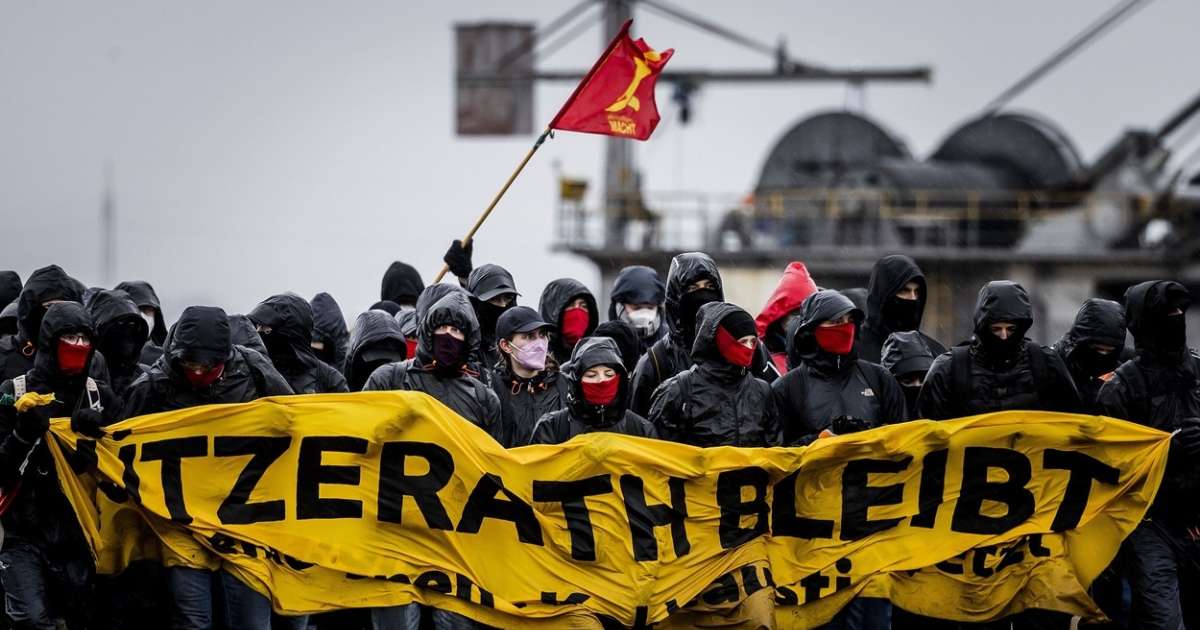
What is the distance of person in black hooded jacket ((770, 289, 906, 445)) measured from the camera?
9805 mm

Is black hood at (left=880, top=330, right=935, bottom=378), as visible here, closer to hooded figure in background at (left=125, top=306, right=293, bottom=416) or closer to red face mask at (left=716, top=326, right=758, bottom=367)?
red face mask at (left=716, top=326, right=758, bottom=367)

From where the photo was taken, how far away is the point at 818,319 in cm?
984

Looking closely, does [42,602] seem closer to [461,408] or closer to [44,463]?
[44,463]

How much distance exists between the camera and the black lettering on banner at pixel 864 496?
973 cm

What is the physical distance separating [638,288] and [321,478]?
9.51 ft

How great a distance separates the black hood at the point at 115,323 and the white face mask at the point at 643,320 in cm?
300

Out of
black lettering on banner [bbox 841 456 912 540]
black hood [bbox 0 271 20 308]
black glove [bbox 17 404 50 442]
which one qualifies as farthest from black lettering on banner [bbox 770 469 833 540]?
black hood [bbox 0 271 20 308]

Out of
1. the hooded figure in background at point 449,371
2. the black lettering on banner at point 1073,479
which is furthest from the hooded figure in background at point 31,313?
the black lettering on banner at point 1073,479

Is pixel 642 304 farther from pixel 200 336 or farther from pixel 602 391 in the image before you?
pixel 200 336

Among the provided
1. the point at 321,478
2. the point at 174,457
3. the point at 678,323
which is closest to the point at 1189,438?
the point at 678,323

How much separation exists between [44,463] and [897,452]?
14.4 feet

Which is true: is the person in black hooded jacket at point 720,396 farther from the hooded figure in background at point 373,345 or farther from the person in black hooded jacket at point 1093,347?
the hooded figure in background at point 373,345

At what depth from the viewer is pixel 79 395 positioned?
9.50 metres

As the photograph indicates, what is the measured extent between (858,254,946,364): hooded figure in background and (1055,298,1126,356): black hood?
962mm
